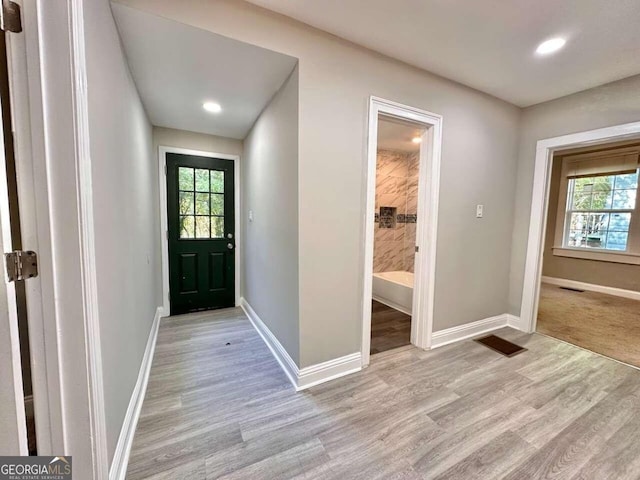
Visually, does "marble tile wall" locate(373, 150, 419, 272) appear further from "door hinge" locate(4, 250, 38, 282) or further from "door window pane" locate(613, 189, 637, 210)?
"door hinge" locate(4, 250, 38, 282)

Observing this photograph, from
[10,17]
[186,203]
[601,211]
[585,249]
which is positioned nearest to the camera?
[10,17]

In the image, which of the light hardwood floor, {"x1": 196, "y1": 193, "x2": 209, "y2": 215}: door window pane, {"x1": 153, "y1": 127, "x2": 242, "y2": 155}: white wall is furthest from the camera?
{"x1": 196, "y1": 193, "x2": 209, "y2": 215}: door window pane

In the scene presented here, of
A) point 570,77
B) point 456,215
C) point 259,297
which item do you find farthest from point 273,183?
point 570,77

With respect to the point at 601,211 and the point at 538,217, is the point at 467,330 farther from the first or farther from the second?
the point at 601,211

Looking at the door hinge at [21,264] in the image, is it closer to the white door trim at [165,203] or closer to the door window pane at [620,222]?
the white door trim at [165,203]

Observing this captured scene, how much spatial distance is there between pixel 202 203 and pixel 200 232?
0.38 meters

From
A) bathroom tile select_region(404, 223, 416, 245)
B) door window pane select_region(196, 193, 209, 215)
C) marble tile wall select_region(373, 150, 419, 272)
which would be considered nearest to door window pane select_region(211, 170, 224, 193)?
door window pane select_region(196, 193, 209, 215)

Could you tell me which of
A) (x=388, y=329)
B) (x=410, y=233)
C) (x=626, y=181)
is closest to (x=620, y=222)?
(x=626, y=181)

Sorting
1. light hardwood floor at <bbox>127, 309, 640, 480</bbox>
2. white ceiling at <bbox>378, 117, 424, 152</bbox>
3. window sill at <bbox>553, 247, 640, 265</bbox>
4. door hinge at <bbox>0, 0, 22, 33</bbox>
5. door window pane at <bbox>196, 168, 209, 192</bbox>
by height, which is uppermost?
white ceiling at <bbox>378, 117, 424, 152</bbox>

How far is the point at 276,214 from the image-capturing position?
2.24 meters

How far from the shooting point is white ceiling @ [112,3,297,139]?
1503 millimetres

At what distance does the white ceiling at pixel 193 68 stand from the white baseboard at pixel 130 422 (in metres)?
2.20

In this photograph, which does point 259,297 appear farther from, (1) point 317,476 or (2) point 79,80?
(2) point 79,80

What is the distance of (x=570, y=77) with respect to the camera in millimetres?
2262
